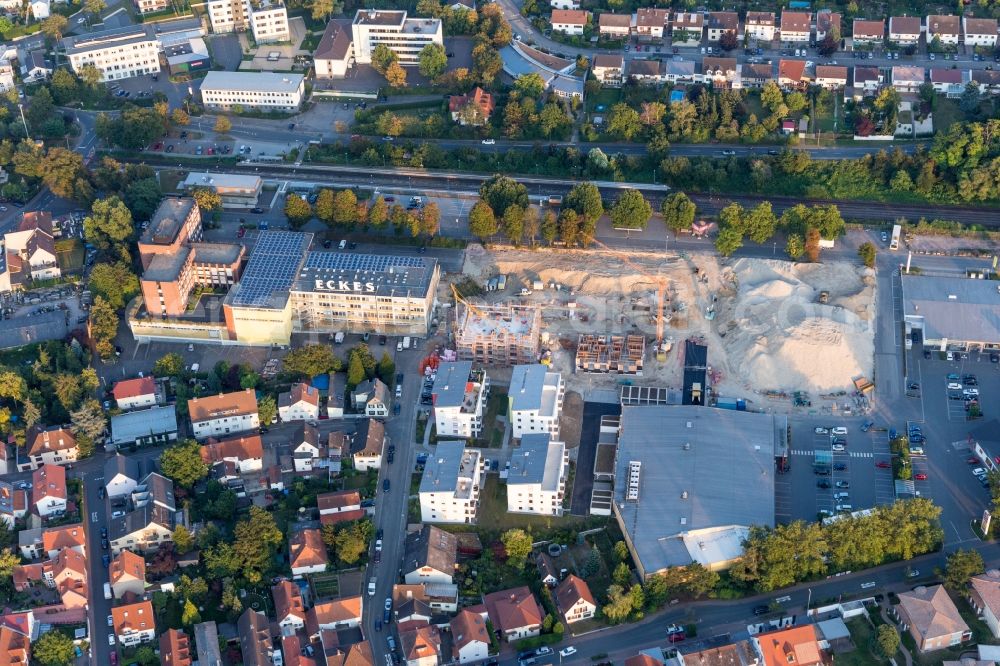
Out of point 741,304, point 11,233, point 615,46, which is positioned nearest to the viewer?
point 741,304

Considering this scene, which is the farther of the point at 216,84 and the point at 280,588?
the point at 216,84

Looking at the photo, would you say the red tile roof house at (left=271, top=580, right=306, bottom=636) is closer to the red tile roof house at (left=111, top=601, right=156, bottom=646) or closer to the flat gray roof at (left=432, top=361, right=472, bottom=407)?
the red tile roof house at (left=111, top=601, right=156, bottom=646)

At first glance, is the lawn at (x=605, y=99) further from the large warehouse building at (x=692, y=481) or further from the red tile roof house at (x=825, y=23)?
the large warehouse building at (x=692, y=481)

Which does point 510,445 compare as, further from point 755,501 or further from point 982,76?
point 982,76

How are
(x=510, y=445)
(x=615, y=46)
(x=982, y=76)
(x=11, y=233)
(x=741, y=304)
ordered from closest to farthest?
1. (x=510, y=445)
2. (x=741, y=304)
3. (x=11, y=233)
4. (x=982, y=76)
5. (x=615, y=46)

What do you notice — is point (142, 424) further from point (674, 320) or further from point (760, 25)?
point (760, 25)

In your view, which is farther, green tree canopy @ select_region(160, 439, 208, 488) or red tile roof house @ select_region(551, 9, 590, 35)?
red tile roof house @ select_region(551, 9, 590, 35)

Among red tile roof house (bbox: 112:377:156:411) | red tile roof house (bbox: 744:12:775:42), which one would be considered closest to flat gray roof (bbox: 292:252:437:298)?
red tile roof house (bbox: 112:377:156:411)

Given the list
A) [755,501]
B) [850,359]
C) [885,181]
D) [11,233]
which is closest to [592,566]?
[755,501]
